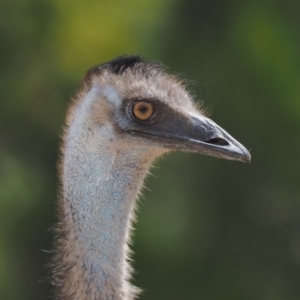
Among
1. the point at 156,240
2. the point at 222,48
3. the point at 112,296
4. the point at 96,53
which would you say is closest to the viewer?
the point at 112,296

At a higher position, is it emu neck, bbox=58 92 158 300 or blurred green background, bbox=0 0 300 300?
blurred green background, bbox=0 0 300 300

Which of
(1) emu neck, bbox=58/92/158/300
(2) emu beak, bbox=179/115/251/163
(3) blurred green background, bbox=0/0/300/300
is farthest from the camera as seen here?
(3) blurred green background, bbox=0/0/300/300

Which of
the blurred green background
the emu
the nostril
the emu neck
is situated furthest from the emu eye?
the blurred green background

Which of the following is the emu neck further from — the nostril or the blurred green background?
the blurred green background

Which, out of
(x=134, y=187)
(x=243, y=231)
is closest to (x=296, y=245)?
(x=243, y=231)

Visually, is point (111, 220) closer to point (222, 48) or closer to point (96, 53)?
point (96, 53)

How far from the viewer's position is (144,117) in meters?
4.51

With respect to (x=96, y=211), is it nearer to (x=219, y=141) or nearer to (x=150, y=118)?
(x=150, y=118)

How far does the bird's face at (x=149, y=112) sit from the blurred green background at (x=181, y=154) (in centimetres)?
325

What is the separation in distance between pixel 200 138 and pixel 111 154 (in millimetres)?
329

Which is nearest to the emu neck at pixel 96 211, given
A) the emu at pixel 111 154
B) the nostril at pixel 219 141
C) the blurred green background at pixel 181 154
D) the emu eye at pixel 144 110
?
the emu at pixel 111 154

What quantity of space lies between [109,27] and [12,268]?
169 centimetres

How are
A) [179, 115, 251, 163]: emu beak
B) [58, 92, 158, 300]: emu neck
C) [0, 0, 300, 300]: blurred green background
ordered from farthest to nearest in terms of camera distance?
[0, 0, 300, 300]: blurred green background < [58, 92, 158, 300]: emu neck < [179, 115, 251, 163]: emu beak

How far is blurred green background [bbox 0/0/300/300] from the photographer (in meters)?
8.18
